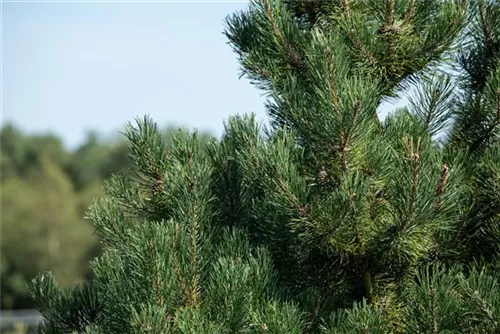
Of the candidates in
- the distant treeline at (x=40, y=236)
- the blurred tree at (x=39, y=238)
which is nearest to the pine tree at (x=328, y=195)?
the distant treeline at (x=40, y=236)

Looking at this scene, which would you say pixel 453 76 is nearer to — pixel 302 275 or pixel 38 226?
pixel 302 275

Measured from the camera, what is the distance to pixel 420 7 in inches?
163

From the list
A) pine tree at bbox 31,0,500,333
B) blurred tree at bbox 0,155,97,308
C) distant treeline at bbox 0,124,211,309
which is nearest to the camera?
pine tree at bbox 31,0,500,333

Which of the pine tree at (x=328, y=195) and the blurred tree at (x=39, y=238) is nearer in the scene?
the pine tree at (x=328, y=195)

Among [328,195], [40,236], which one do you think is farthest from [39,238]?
[328,195]

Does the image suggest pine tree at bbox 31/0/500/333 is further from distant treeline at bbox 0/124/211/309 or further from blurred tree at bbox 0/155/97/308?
blurred tree at bbox 0/155/97/308

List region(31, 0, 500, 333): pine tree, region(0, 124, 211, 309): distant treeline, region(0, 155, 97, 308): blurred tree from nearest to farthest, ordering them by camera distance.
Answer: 1. region(31, 0, 500, 333): pine tree
2. region(0, 124, 211, 309): distant treeline
3. region(0, 155, 97, 308): blurred tree

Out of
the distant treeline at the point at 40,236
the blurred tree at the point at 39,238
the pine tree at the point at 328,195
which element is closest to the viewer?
the pine tree at the point at 328,195

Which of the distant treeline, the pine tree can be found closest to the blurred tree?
the distant treeline

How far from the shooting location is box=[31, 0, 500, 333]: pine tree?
143 inches

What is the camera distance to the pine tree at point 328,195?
143 inches

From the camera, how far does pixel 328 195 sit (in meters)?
3.79

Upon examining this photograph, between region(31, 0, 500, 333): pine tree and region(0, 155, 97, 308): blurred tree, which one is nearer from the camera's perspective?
A: region(31, 0, 500, 333): pine tree

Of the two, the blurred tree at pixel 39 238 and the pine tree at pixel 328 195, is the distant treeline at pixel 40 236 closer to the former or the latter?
the blurred tree at pixel 39 238
